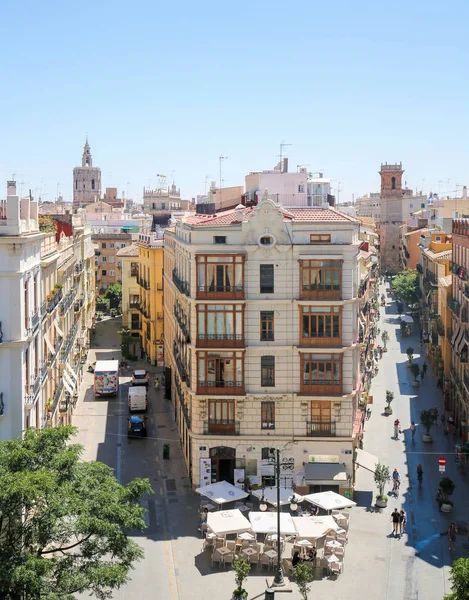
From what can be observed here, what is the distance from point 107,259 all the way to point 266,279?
90.0 meters

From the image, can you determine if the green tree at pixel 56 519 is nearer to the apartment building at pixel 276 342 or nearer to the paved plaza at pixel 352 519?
the paved plaza at pixel 352 519

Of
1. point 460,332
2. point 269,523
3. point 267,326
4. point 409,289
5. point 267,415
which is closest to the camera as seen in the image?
point 269,523

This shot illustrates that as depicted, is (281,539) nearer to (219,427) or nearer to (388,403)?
(219,427)

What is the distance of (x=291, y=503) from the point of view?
43.2 meters

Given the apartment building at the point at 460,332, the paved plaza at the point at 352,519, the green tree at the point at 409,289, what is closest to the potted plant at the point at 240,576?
the paved plaza at the point at 352,519

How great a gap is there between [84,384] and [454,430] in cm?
3407

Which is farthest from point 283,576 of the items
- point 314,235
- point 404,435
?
point 404,435

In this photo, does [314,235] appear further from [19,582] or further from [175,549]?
[19,582]

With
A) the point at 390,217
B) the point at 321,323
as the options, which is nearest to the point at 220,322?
the point at 321,323

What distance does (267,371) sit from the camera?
4544cm

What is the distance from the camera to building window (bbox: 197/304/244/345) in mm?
45062

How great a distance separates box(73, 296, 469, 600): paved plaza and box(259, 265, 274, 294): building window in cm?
1227

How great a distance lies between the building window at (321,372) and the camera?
148 ft

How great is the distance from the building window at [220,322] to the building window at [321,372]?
3970mm
